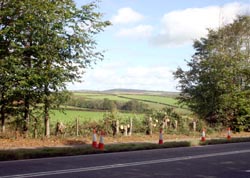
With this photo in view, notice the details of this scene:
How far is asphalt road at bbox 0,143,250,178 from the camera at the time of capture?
10.4 metres

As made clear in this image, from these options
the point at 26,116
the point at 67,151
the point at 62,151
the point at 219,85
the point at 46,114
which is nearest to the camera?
the point at 62,151

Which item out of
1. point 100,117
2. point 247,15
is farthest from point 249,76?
point 100,117

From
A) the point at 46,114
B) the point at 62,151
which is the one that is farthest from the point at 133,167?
the point at 46,114

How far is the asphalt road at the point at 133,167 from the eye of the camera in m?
10.4

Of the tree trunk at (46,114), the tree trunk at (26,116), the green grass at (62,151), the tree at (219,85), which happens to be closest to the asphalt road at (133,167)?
the green grass at (62,151)

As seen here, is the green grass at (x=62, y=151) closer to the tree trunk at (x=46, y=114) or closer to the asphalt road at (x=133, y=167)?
the asphalt road at (x=133, y=167)

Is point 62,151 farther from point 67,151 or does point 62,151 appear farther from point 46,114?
point 46,114

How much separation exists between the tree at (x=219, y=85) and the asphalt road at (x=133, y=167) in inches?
642

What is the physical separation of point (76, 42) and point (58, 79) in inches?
75.3

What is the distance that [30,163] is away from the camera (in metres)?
12.4

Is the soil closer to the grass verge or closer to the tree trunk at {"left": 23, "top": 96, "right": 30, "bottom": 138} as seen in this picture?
the tree trunk at {"left": 23, "top": 96, "right": 30, "bottom": 138}

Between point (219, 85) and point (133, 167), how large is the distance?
19930 millimetres

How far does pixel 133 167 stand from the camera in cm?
1178

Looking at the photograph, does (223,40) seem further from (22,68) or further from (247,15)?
(22,68)
